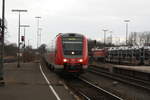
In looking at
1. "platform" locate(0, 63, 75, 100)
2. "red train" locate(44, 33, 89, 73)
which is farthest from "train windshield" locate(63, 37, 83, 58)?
"platform" locate(0, 63, 75, 100)

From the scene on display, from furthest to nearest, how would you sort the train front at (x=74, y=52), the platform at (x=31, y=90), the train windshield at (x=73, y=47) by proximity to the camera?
the train windshield at (x=73, y=47)
the train front at (x=74, y=52)
the platform at (x=31, y=90)

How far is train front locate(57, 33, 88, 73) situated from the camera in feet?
75.9

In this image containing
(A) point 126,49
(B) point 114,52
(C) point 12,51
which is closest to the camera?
(A) point 126,49

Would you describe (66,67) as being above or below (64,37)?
below

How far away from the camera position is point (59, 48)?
77.6 ft

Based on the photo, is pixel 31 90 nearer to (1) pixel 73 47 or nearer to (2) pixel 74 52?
(2) pixel 74 52

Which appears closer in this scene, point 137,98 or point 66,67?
point 137,98

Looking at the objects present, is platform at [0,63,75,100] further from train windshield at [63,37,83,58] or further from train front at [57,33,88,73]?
train windshield at [63,37,83,58]

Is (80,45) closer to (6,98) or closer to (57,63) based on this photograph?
(57,63)

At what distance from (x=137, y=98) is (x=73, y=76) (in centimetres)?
1228

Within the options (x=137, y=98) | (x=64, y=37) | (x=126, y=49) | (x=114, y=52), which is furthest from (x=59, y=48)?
(x=114, y=52)

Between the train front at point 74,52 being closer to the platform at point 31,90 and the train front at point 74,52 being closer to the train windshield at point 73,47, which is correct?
the train windshield at point 73,47

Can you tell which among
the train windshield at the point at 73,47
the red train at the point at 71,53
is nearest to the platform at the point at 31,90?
the red train at the point at 71,53

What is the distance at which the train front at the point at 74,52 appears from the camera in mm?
23141
